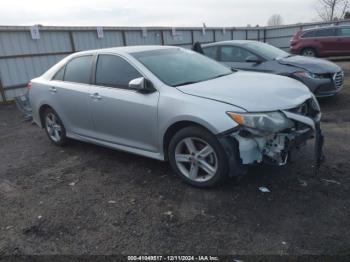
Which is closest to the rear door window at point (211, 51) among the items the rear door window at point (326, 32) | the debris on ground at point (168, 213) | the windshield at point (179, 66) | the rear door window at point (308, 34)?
the windshield at point (179, 66)

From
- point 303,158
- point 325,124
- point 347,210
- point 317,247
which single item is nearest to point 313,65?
point 325,124

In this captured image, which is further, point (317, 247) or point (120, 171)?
point (120, 171)

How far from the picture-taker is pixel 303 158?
459cm

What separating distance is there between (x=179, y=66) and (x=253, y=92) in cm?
121

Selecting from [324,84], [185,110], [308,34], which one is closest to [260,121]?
[185,110]

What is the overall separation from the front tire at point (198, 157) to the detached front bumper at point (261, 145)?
0.36ft

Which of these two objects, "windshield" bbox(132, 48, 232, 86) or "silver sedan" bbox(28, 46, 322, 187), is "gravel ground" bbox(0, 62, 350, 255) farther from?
"windshield" bbox(132, 48, 232, 86)

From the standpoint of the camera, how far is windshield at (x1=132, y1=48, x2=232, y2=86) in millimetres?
4277

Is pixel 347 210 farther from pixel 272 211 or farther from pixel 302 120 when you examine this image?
pixel 302 120

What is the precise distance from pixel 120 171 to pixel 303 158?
2.47 metres

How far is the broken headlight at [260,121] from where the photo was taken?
344 cm

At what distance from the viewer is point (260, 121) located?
136 inches

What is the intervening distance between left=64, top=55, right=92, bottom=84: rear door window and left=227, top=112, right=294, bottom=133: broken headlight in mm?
2556

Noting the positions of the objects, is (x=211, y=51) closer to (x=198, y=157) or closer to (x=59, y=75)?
(x=59, y=75)
